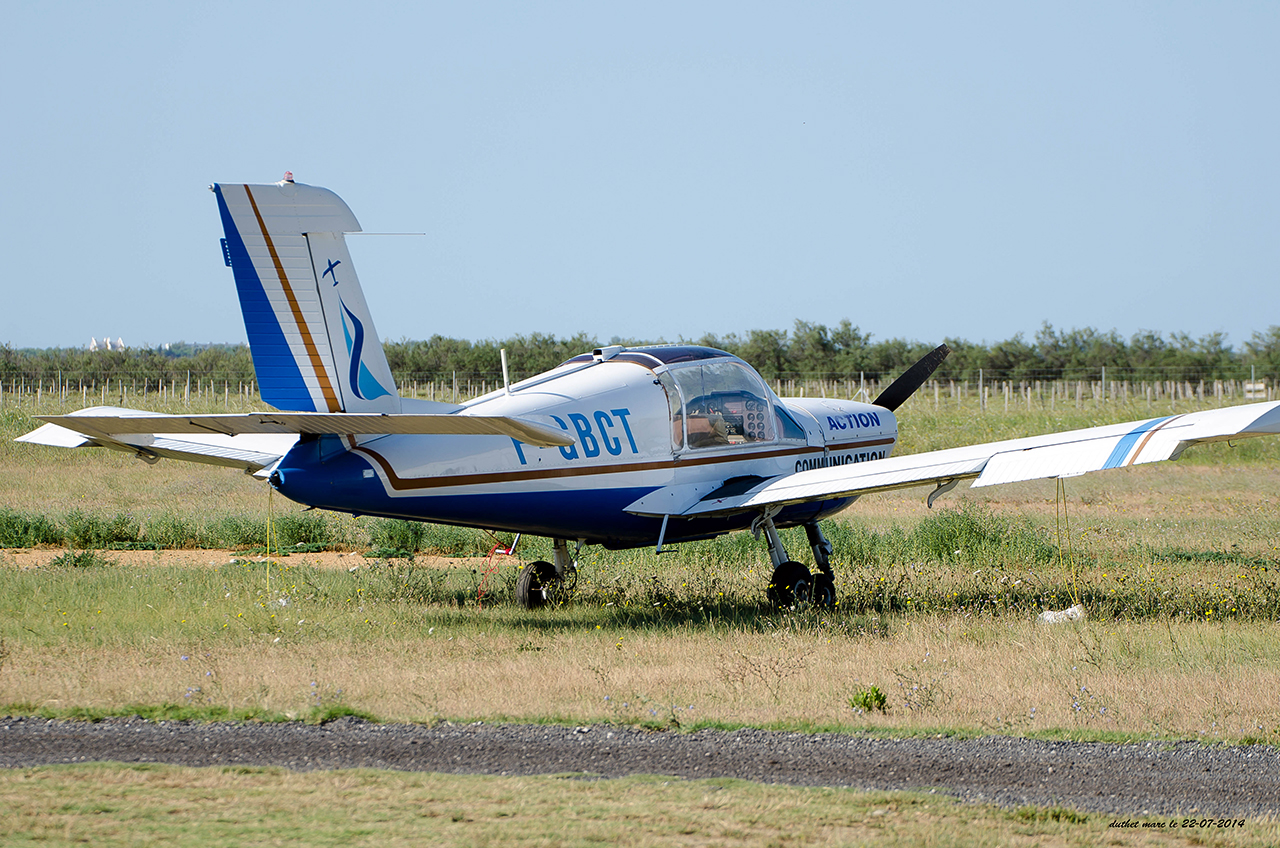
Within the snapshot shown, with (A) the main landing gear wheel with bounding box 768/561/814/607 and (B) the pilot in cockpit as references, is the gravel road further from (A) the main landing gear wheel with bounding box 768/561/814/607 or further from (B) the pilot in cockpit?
(B) the pilot in cockpit

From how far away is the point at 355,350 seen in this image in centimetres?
1031

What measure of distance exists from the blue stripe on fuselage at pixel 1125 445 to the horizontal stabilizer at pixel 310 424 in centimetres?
471

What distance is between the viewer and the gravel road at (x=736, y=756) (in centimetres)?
583

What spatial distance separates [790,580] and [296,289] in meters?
5.81

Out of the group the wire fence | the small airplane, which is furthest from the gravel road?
the wire fence

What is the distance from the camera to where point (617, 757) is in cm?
→ 651

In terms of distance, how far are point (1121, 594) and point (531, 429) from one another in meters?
7.10

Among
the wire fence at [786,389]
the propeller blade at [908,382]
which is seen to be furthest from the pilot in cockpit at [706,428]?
the wire fence at [786,389]

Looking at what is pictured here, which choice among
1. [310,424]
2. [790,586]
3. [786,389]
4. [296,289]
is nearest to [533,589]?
[790,586]

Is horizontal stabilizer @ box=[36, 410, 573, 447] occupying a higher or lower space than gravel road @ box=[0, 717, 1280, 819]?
higher

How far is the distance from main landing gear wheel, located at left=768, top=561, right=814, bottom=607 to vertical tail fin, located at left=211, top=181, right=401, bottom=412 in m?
4.79

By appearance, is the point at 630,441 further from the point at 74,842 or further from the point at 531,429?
the point at 74,842

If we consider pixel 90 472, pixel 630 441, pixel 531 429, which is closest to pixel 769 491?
pixel 630 441

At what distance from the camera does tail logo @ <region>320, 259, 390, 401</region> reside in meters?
10.2
